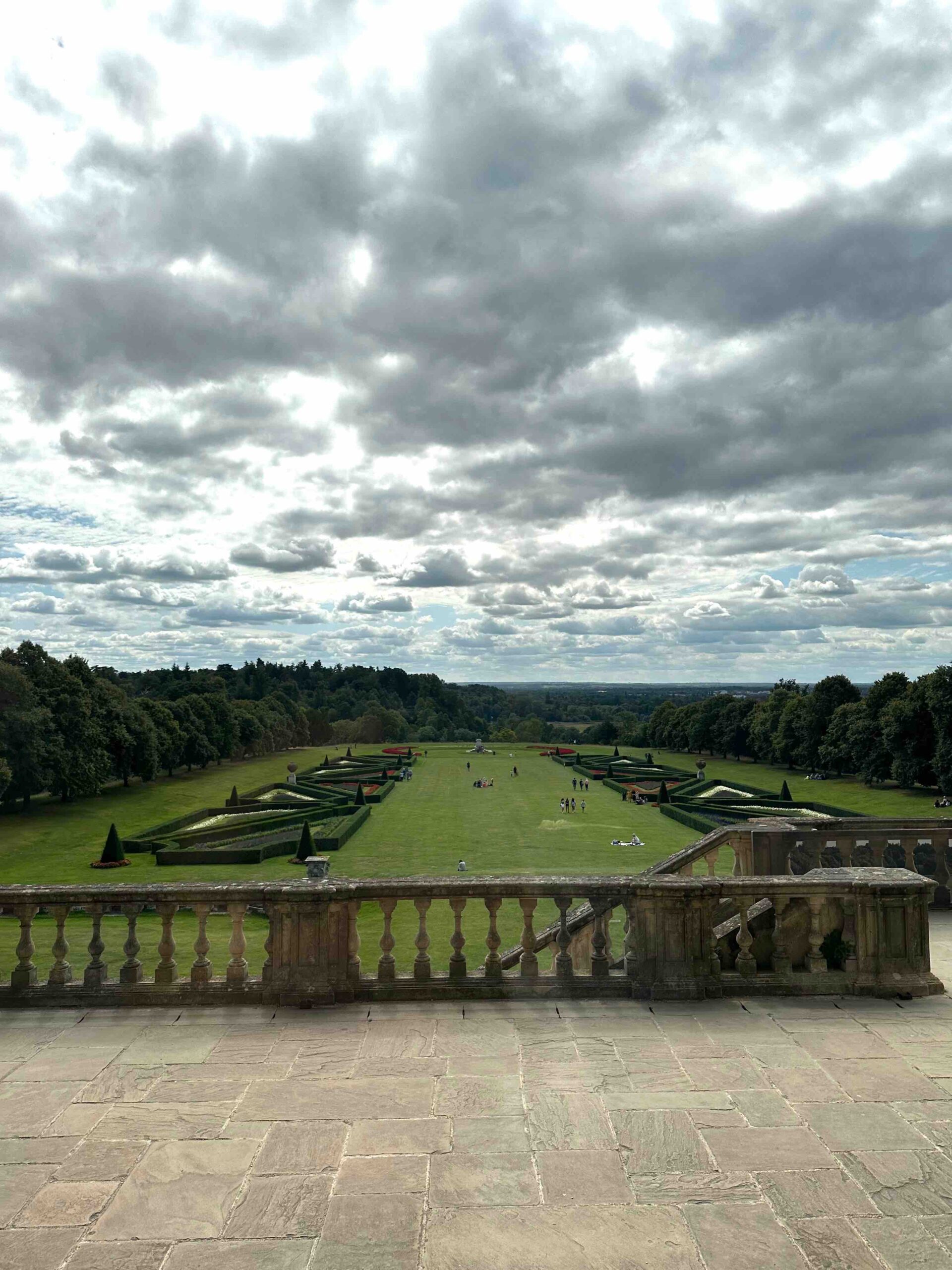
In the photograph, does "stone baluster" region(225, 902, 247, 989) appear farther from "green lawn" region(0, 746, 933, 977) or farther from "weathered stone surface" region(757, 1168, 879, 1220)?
"green lawn" region(0, 746, 933, 977)

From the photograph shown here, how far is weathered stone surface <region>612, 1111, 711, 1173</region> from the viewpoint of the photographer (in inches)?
214

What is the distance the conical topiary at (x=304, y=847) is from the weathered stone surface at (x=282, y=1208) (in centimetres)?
3071

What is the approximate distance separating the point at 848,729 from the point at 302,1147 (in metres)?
65.7

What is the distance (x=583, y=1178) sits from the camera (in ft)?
17.5

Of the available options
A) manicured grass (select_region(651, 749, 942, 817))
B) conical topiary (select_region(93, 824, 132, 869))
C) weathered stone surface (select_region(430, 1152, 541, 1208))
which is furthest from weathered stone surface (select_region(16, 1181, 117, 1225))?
manicured grass (select_region(651, 749, 942, 817))

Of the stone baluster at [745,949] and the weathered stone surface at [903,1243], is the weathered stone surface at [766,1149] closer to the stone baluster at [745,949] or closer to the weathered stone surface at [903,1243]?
the weathered stone surface at [903,1243]

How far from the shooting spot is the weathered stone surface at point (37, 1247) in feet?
14.9

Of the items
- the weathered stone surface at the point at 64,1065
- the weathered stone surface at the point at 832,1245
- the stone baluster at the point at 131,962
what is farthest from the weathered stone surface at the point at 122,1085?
the weathered stone surface at the point at 832,1245

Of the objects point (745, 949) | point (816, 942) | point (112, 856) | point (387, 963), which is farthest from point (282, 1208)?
point (112, 856)

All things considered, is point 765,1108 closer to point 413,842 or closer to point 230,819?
point 413,842

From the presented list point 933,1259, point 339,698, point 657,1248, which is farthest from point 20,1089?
Answer: point 339,698

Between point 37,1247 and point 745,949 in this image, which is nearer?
point 37,1247

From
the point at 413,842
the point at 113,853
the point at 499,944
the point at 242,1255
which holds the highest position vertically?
the point at 499,944

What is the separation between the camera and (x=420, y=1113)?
241 inches
